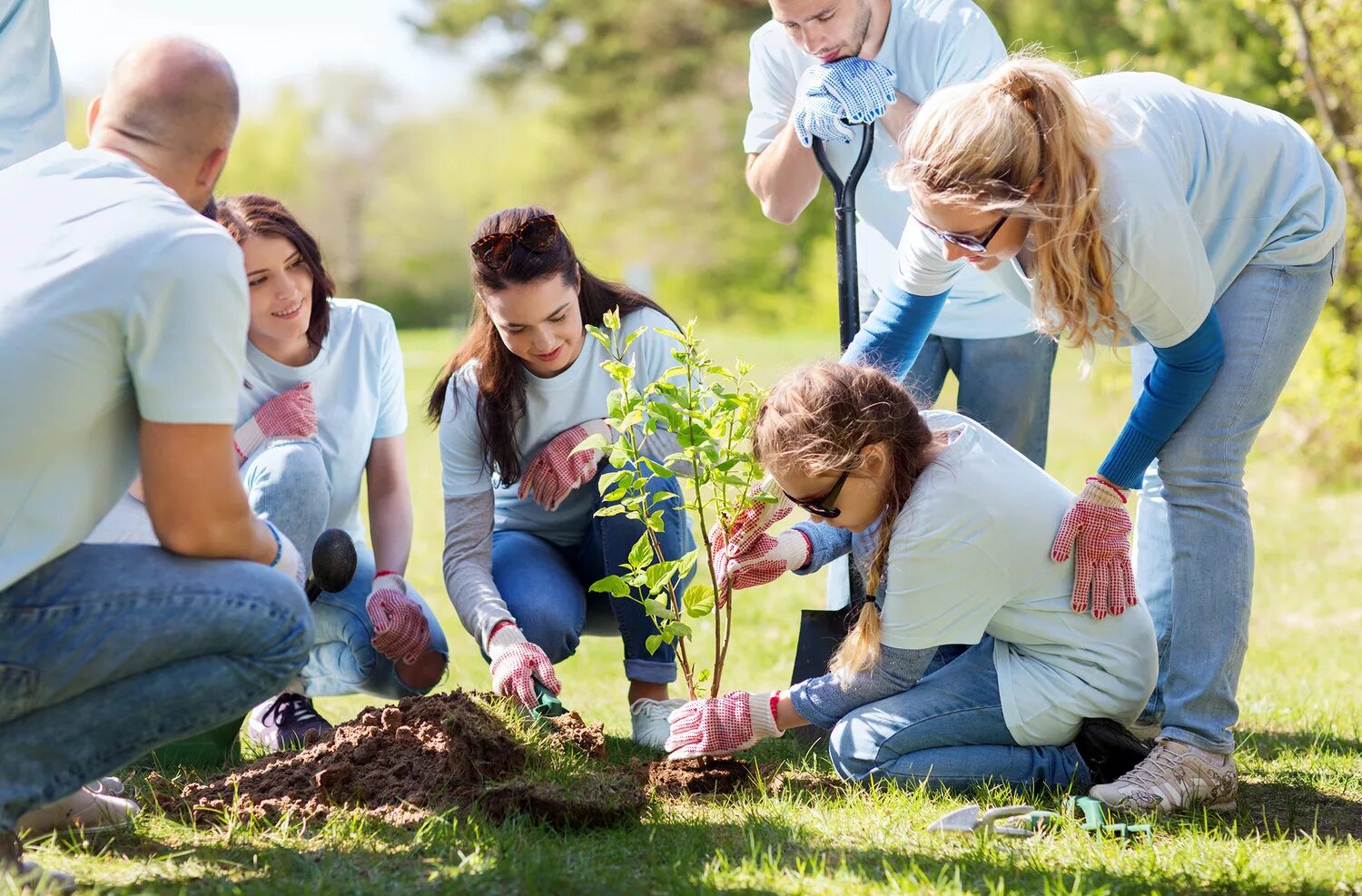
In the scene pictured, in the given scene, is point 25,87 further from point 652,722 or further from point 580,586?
point 652,722

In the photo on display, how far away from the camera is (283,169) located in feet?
169

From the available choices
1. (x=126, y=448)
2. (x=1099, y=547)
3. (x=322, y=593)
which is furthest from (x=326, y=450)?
(x=1099, y=547)

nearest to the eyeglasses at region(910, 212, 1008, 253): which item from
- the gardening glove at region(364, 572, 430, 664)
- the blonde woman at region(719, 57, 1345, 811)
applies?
the blonde woman at region(719, 57, 1345, 811)

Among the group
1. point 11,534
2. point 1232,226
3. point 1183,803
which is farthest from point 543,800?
point 1232,226

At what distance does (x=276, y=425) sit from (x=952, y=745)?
2.00 meters

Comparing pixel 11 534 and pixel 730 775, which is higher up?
pixel 11 534

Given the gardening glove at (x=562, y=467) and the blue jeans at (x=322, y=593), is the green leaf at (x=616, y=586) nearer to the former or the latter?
the gardening glove at (x=562, y=467)

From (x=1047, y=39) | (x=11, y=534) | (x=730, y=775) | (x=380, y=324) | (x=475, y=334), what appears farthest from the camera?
(x=1047, y=39)

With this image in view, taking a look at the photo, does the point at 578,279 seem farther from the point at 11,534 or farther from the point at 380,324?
the point at 11,534

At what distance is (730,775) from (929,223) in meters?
1.37

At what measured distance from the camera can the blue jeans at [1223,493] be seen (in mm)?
2896

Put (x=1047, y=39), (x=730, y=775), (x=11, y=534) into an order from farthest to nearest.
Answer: (x=1047, y=39)
(x=730, y=775)
(x=11, y=534)

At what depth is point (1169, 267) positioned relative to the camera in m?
2.62

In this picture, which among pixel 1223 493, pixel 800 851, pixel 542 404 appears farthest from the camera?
pixel 542 404
